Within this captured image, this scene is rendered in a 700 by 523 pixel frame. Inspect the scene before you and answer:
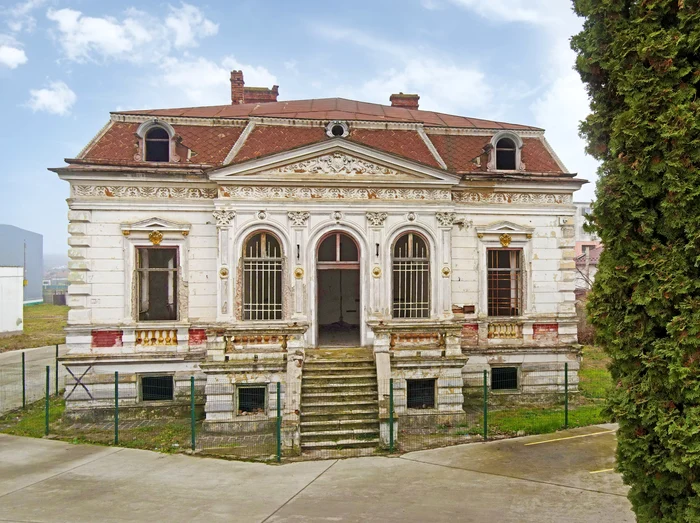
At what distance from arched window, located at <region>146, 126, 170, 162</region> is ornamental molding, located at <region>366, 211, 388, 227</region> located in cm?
610

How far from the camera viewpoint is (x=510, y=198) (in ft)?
51.5

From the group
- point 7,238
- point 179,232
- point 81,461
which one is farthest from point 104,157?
point 7,238

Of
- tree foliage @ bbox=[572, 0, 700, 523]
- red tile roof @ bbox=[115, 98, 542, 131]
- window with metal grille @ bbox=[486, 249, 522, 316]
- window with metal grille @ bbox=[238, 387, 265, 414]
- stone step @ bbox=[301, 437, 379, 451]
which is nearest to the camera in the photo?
tree foliage @ bbox=[572, 0, 700, 523]

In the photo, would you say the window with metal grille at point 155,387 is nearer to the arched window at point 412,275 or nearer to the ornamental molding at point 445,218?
the arched window at point 412,275

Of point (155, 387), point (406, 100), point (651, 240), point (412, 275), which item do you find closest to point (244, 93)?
point (406, 100)

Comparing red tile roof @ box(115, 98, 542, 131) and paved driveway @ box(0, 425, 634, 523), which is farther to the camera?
red tile roof @ box(115, 98, 542, 131)

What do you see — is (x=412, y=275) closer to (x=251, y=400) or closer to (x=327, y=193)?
(x=327, y=193)

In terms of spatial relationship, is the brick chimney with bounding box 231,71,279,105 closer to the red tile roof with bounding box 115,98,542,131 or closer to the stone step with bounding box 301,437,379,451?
the red tile roof with bounding box 115,98,542,131

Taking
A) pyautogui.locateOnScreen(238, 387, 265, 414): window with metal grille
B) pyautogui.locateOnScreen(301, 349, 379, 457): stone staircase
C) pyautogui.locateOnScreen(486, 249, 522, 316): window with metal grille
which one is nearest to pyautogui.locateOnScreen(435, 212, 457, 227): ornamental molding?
pyautogui.locateOnScreen(486, 249, 522, 316): window with metal grille

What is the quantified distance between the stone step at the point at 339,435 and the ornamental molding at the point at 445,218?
614cm

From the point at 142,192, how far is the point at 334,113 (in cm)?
652

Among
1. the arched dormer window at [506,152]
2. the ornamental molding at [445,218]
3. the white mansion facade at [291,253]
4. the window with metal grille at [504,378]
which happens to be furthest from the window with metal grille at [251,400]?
the arched dormer window at [506,152]

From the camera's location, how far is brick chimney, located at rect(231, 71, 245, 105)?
20312mm

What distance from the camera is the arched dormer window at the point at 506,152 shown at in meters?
15.7
